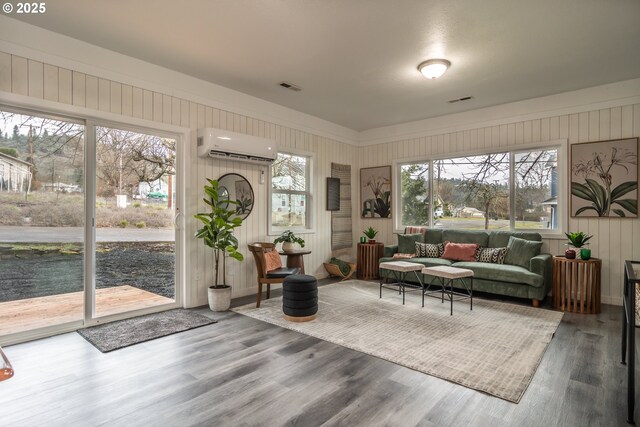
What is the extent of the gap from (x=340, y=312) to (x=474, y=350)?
154 centimetres

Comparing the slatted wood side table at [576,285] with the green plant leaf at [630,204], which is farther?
the green plant leaf at [630,204]

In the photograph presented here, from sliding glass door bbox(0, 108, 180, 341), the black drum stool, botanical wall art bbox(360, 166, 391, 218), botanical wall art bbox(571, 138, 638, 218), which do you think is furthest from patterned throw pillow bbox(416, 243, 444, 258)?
sliding glass door bbox(0, 108, 180, 341)

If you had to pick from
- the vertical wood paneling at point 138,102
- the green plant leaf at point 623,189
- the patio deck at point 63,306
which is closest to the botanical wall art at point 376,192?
the green plant leaf at point 623,189

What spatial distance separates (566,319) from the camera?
374cm

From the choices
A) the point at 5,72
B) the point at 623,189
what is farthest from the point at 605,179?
the point at 5,72

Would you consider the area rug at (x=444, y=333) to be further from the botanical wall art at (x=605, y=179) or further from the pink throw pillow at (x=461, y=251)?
the botanical wall art at (x=605, y=179)

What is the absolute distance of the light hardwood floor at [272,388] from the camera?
195 cm

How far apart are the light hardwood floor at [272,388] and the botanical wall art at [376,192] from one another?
3851 millimetres

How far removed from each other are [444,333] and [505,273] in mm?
1655

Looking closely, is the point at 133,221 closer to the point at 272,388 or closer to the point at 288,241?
the point at 288,241

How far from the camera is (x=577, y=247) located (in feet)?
13.9

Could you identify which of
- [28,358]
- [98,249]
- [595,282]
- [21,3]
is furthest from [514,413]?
[21,3]

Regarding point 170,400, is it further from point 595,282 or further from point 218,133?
point 595,282

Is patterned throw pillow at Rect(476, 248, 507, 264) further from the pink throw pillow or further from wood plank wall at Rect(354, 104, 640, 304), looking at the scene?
wood plank wall at Rect(354, 104, 640, 304)
